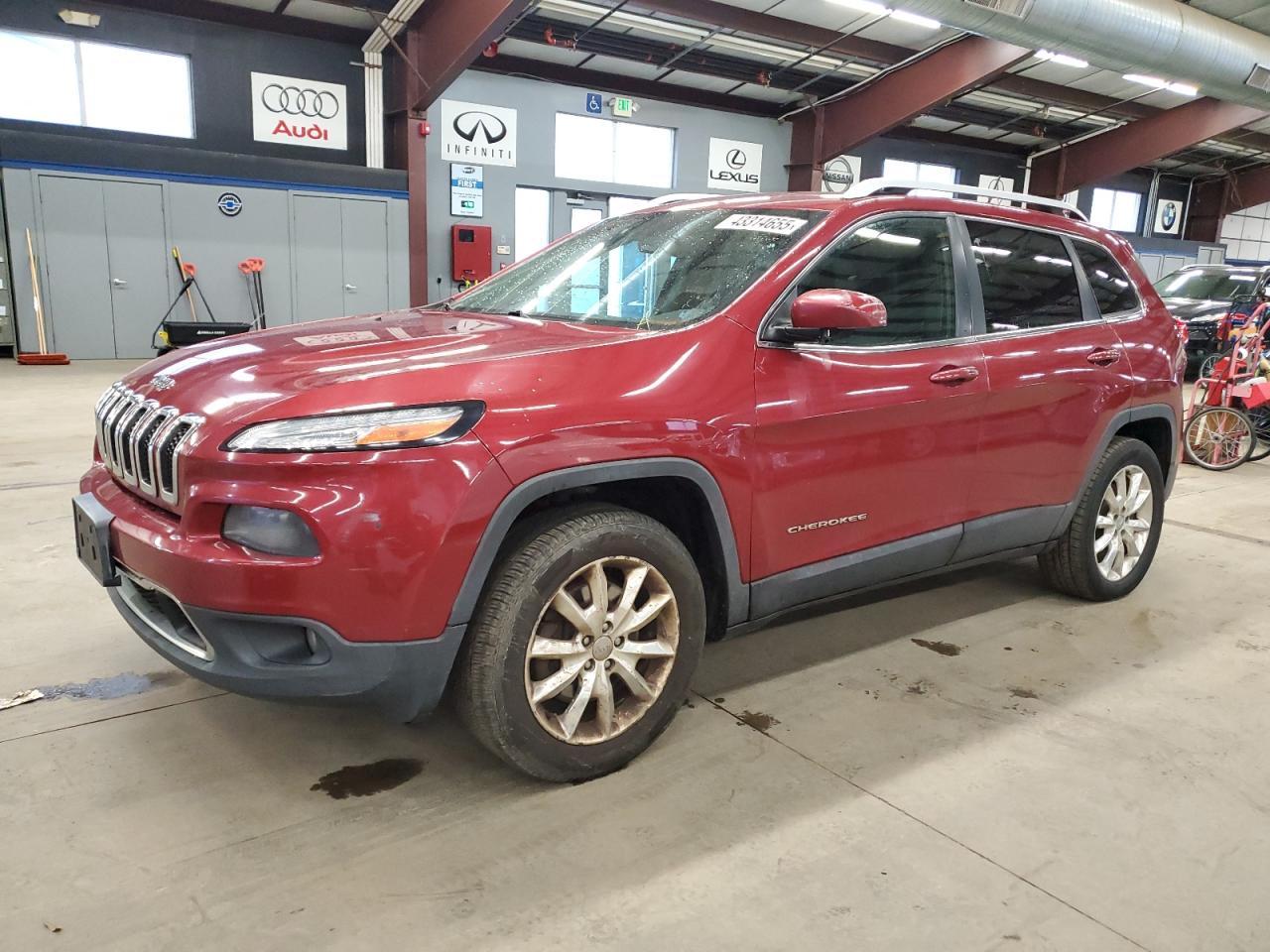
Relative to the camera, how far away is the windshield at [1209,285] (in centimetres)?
1202

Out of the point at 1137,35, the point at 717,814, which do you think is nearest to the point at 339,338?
the point at 717,814

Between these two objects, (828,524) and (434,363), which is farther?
(828,524)

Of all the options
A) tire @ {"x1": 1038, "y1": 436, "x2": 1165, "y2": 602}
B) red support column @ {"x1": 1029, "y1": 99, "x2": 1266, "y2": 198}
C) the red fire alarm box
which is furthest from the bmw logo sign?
red support column @ {"x1": 1029, "y1": 99, "x2": 1266, "y2": 198}

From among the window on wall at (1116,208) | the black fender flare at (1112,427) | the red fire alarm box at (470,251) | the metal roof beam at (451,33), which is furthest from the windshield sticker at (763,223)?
the window on wall at (1116,208)

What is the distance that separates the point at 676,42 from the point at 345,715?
13.5 meters

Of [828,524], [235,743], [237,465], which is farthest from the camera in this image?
[828,524]

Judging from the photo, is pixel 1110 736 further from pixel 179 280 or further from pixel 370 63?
pixel 370 63

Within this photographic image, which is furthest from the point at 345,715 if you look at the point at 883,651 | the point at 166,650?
the point at 883,651

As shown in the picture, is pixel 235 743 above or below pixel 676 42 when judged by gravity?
below

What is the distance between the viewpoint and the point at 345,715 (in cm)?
258

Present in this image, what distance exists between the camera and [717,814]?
2148mm

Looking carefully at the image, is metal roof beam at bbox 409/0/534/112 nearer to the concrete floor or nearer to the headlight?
the concrete floor

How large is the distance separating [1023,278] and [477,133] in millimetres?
12613

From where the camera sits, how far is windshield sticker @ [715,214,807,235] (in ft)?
8.73
